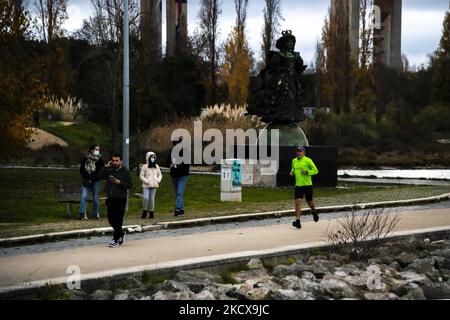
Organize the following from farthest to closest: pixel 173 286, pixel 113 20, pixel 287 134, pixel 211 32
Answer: pixel 211 32 → pixel 113 20 → pixel 287 134 → pixel 173 286

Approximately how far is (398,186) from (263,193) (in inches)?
258

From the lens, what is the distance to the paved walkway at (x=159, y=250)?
11.4 m

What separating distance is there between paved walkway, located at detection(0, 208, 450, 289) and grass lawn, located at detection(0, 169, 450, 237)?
247 centimetres

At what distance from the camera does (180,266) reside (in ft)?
38.3

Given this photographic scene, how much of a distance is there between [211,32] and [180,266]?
54.7 metres

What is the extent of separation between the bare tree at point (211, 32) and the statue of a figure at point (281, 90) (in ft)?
113

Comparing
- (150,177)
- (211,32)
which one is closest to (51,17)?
(211,32)

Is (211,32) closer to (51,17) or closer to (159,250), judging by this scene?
(51,17)

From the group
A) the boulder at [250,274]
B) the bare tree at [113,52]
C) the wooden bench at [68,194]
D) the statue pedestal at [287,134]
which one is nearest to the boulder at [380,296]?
the boulder at [250,274]

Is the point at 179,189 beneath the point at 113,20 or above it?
beneath

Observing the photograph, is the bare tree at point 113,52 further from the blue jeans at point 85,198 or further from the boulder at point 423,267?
the boulder at point 423,267

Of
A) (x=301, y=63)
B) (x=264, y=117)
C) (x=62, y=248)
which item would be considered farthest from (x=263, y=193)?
(x=62, y=248)

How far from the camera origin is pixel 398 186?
30750mm
